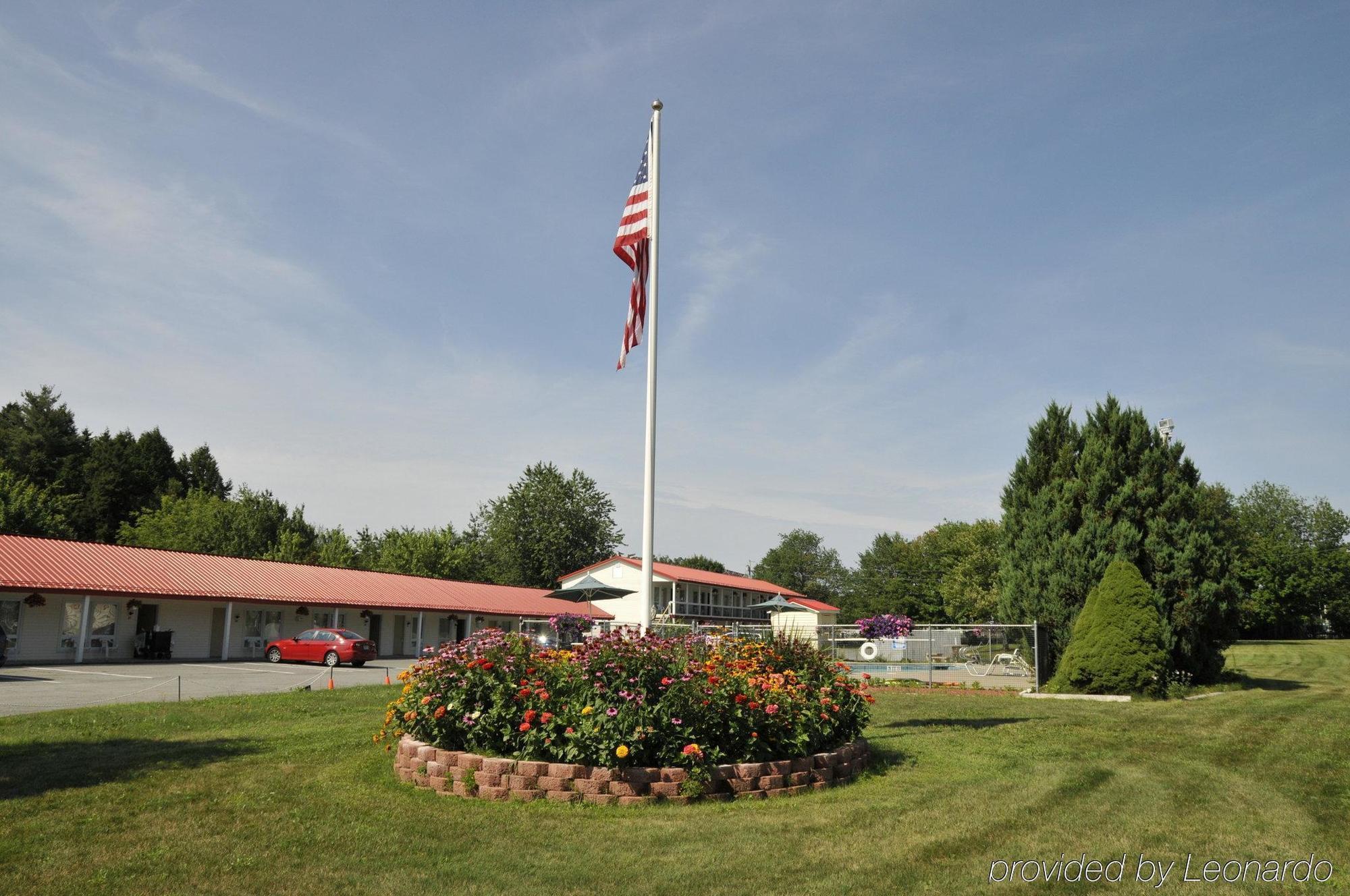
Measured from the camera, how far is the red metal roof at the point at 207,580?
29484 millimetres

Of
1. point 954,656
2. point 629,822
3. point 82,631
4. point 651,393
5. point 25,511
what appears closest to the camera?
point 629,822

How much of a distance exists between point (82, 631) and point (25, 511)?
28.7 metres

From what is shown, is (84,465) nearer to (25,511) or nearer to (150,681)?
(25,511)

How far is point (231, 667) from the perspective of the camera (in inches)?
1163

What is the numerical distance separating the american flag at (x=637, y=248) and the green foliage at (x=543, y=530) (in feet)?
209

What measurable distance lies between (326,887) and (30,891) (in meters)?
1.68

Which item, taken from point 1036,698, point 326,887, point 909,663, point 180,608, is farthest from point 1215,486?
point 326,887

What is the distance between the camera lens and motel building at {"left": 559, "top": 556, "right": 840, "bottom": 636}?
58.6 metres

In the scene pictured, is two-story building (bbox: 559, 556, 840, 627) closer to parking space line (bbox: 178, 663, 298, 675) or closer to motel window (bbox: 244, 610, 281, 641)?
motel window (bbox: 244, 610, 281, 641)

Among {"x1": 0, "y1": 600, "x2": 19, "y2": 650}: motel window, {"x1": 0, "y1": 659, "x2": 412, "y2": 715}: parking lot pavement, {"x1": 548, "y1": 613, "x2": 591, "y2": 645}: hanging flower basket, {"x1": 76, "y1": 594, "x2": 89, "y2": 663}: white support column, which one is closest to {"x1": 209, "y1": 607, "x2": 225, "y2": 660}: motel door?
{"x1": 0, "y1": 659, "x2": 412, "y2": 715}: parking lot pavement

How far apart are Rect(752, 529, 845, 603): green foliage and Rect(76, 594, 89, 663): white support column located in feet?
364

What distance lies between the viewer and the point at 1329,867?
6.03m

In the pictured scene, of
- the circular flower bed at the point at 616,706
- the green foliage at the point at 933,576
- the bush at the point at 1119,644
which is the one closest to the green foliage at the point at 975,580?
the green foliage at the point at 933,576

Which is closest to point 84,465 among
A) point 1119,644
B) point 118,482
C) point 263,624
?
point 118,482
